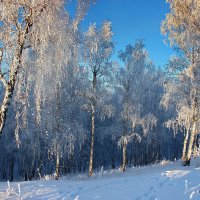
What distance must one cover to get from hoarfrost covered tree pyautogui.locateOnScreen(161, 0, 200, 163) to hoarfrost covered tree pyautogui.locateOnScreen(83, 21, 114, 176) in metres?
4.18

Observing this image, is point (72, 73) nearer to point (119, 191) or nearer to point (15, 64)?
point (15, 64)

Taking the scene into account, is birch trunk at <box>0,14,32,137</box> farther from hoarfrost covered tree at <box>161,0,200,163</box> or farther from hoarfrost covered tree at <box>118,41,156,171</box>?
hoarfrost covered tree at <box>118,41,156,171</box>

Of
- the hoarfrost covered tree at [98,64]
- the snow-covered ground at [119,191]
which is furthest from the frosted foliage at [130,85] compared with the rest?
the snow-covered ground at [119,191]

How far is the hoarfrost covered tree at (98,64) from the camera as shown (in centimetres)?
2359

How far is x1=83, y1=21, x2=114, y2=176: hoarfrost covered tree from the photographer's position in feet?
77.4

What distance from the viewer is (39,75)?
11.9 m

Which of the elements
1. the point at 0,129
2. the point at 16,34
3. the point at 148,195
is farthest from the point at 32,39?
the point at 148,195

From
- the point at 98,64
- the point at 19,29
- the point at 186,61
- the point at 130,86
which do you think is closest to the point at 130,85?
the point at 130,86

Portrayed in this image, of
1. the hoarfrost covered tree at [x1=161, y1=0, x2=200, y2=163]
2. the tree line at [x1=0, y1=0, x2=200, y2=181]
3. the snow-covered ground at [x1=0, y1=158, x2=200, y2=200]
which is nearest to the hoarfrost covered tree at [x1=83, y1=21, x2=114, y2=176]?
the tree line at [x1=0, y1=0, x2=200, y2=181]

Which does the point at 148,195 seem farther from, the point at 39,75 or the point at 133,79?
the point at 133,79

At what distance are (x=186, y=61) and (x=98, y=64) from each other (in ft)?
20.6

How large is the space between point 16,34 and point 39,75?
176 centimetres

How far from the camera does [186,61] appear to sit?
2281cm

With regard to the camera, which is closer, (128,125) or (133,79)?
(133,79)
